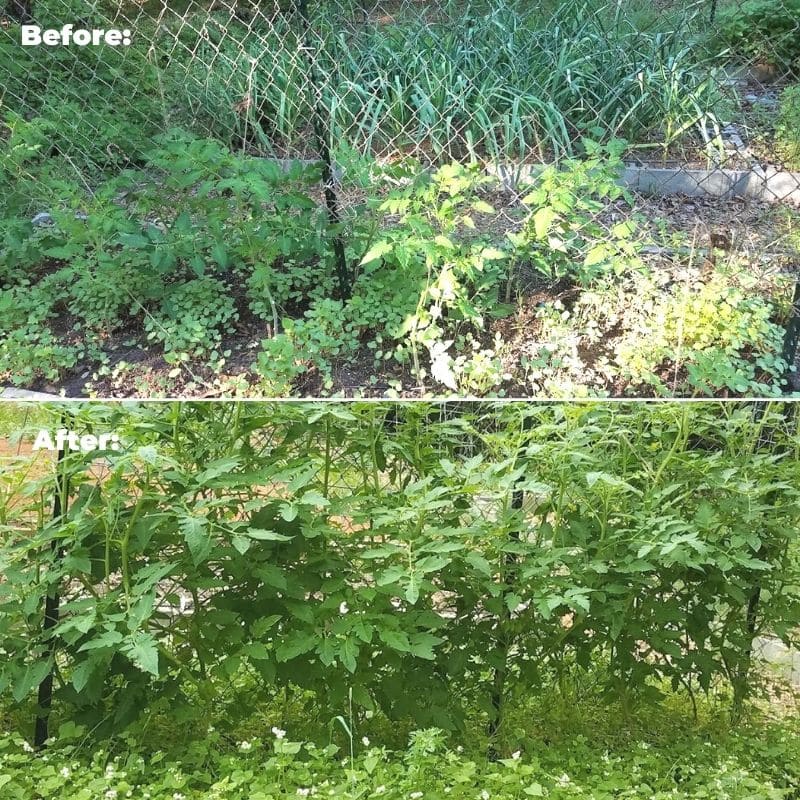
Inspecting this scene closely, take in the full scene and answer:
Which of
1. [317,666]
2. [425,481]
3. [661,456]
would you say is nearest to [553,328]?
[661,456]

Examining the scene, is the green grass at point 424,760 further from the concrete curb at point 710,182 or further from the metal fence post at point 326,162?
the concrete curb at point 710,182

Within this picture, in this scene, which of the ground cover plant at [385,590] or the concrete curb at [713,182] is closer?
the ground cover plant at [385,590]

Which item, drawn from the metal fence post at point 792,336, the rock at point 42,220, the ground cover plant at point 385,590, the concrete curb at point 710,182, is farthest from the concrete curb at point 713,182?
the rock at point 42,220

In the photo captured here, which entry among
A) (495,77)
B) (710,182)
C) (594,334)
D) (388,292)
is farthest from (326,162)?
(710,182)

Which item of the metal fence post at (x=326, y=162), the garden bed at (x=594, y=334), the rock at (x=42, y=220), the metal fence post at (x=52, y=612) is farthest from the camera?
the rock at (x=42, y=220)

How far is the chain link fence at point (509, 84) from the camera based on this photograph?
244cm

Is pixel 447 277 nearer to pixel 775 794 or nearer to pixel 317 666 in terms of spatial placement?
pixel 317 666

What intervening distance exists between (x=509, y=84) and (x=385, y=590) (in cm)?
139

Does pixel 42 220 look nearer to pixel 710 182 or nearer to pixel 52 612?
pixel 52 612

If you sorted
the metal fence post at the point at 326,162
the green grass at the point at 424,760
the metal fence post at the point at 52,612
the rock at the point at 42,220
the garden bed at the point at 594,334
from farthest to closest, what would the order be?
the rock at the point at 42,220 → the metal fence post at the point at 326,162 → the garden bed at the point at 594,334 → the metal fence post at the point at 52,612 → the green grass at the point at 424,760

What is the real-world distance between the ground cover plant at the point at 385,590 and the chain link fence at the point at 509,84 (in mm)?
753

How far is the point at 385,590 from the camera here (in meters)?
1.77

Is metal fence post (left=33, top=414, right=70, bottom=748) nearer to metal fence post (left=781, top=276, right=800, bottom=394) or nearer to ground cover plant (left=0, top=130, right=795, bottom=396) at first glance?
ground cover plant (left=0, top=130, right=795, bottom=396)

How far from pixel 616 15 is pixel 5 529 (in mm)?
1907
